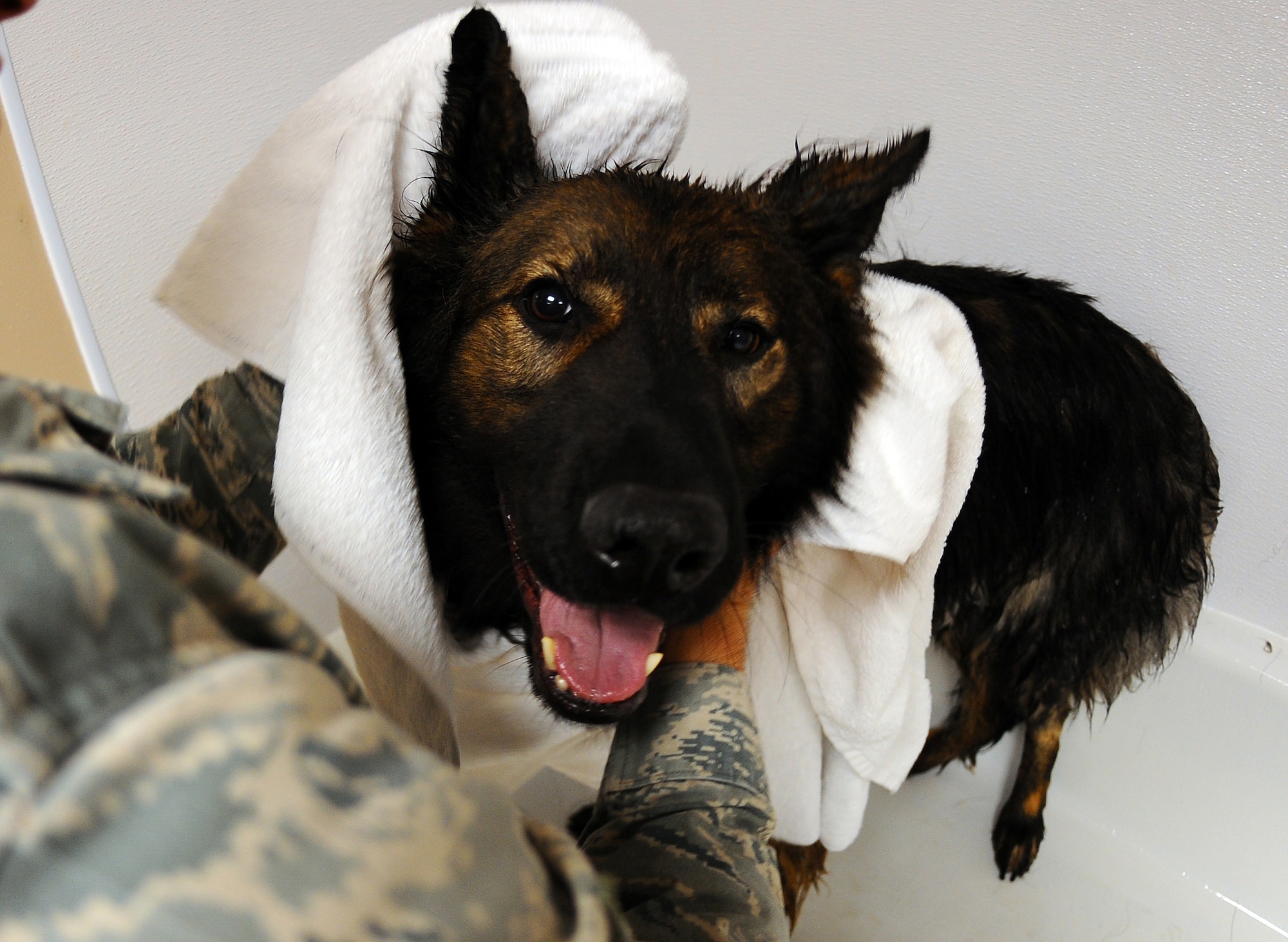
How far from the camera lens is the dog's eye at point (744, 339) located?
41.7 inches

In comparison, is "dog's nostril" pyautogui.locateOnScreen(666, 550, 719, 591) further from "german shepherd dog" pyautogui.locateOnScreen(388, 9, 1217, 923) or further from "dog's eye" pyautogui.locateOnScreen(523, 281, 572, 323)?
"dog's eye" pyautogui.locateOnScreen(523, 281, 572, 323)

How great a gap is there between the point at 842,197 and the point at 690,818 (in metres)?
0.87

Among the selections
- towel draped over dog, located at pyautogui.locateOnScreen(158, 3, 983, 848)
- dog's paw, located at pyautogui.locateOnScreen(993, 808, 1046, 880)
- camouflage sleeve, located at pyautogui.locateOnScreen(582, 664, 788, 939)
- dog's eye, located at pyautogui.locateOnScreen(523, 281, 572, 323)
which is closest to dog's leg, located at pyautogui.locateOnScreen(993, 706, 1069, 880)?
dog's paw, located at pyautogui.locateOnScreen(993, 808, 1046, 880)

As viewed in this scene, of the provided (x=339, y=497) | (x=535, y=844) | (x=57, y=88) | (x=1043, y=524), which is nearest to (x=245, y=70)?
(x=57, y=88)

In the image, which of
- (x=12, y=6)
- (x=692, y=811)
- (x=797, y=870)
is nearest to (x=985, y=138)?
(x=692, y=811)

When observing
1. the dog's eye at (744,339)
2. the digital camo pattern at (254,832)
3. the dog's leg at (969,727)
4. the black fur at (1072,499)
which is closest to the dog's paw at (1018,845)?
the dog's leg at (969,727)

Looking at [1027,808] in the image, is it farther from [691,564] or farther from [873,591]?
[691,564]

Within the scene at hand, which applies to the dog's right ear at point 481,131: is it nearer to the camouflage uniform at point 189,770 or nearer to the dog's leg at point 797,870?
the camouflage uniform at point 189,770

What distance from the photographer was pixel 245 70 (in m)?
1.50

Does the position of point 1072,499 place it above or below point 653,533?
below

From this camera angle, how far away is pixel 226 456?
42.2 inches

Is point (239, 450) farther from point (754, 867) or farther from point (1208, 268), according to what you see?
point (1208, 268)

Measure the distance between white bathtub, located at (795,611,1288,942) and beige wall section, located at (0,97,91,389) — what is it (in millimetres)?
1977

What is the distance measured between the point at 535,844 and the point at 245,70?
1.58 metres
